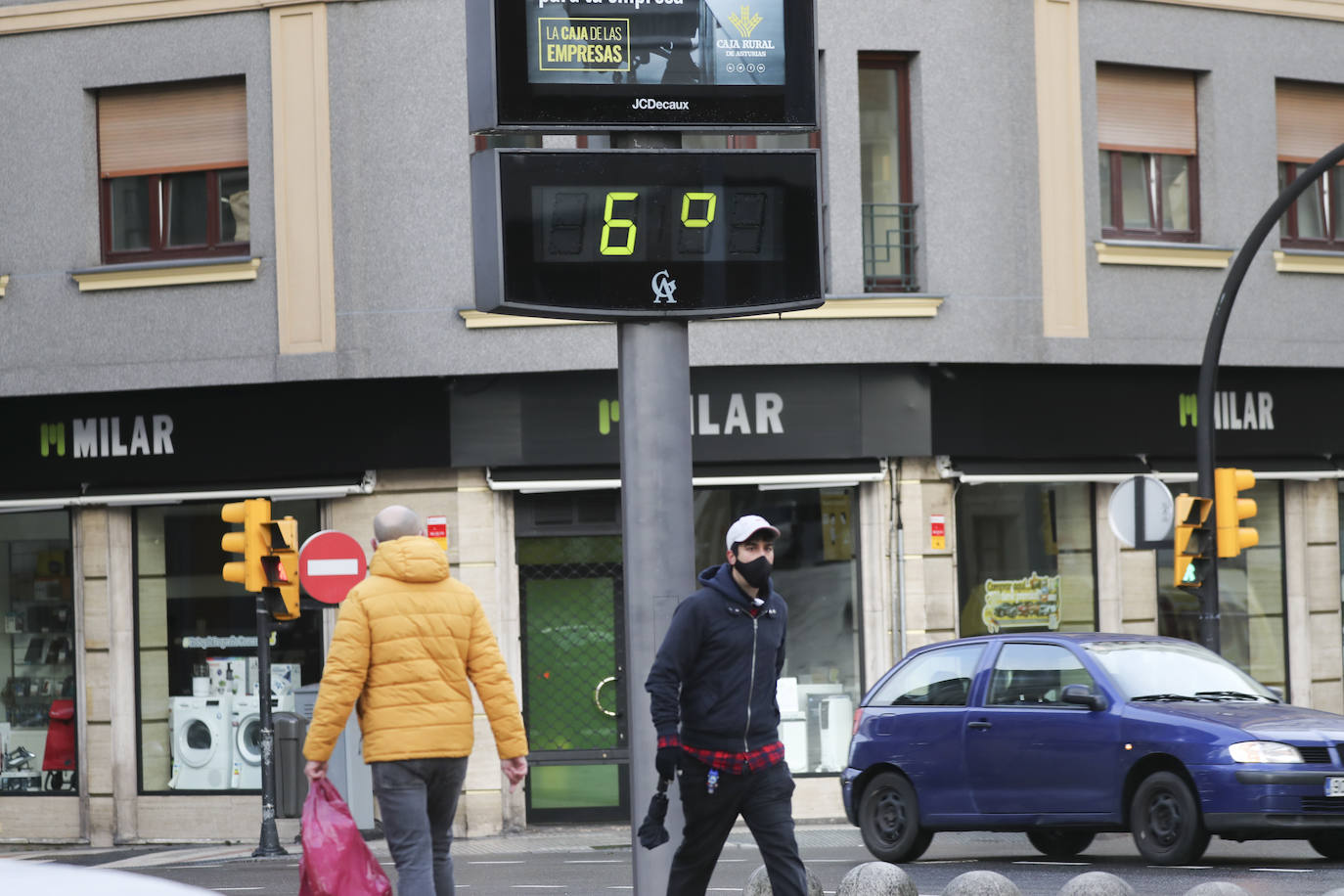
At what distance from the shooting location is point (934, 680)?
49.7ft

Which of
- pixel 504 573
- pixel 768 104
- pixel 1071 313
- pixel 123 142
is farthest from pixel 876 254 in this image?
pixel 768 104

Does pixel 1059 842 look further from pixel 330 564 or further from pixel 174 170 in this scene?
pixel 174 170

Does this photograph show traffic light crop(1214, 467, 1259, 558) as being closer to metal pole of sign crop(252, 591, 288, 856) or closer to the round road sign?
the round road sign

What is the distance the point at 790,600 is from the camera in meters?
20.3

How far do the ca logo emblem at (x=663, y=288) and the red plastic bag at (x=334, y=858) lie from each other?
2.34 metres

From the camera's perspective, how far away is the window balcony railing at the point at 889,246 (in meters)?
20.3

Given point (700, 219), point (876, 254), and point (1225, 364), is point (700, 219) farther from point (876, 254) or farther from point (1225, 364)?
point (1225, 364)

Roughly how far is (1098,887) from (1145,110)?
43.5 feet

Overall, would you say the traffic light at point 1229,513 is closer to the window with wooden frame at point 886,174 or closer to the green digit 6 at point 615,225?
the window with wooden frame at point 886,174

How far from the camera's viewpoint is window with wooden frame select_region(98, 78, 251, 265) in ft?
67.1

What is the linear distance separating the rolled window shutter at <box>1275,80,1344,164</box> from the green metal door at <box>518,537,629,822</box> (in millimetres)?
8369

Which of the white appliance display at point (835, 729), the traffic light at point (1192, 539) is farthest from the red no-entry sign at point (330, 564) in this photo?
the traffic light at point (1192, 539)

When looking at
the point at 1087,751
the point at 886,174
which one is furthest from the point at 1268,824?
the point at 886,174

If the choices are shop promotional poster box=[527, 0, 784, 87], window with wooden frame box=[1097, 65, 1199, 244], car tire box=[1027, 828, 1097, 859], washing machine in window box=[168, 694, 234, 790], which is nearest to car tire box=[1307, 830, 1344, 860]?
car tire box=[1027, 828, 1097, 859]
